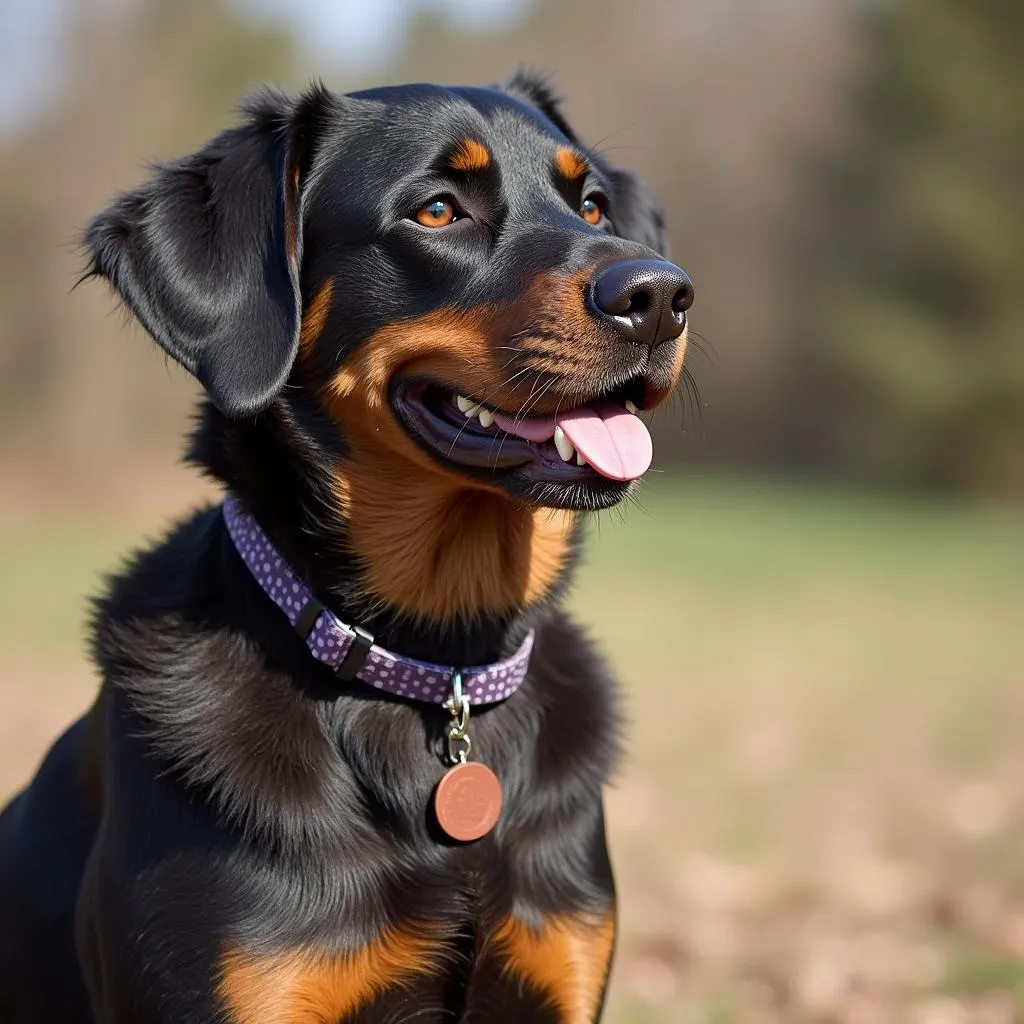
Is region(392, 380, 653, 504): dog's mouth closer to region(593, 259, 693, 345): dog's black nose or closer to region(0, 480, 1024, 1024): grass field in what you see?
region(593, 259, 693, 345): dog's black nose

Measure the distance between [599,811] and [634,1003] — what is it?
66.6 inches

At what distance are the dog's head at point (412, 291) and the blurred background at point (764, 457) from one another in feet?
1.31

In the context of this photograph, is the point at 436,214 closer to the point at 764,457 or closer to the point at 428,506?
the point at 428,506

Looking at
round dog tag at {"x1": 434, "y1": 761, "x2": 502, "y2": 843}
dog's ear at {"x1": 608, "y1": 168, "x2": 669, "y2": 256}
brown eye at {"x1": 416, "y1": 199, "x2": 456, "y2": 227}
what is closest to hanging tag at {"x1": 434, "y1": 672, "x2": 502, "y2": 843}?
round dog tag at {"x1": 434, "y1": 761, "x2": 502, "y2": 843}

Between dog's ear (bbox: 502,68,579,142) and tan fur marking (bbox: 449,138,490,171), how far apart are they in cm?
83

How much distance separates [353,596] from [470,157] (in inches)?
40.5

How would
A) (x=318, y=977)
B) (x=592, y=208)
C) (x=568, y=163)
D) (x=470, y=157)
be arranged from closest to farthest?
1. (x=318, y=977)
2. (x=470, y=157)
3. (x=568, y=163)
4. (x=592, y=208)

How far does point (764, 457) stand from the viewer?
4000 cm

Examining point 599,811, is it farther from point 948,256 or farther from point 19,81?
point 948,256

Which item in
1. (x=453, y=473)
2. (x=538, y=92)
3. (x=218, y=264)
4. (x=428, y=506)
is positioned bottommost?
(x=428, y=506)

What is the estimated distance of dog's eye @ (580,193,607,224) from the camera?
3.56m

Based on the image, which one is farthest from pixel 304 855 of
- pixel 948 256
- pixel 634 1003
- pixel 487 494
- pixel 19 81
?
pixel 948 256

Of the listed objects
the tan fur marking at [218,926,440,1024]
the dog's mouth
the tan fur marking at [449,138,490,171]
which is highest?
the tan fur marking at [449,138,490,171]

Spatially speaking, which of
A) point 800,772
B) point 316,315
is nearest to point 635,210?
point 316,315
